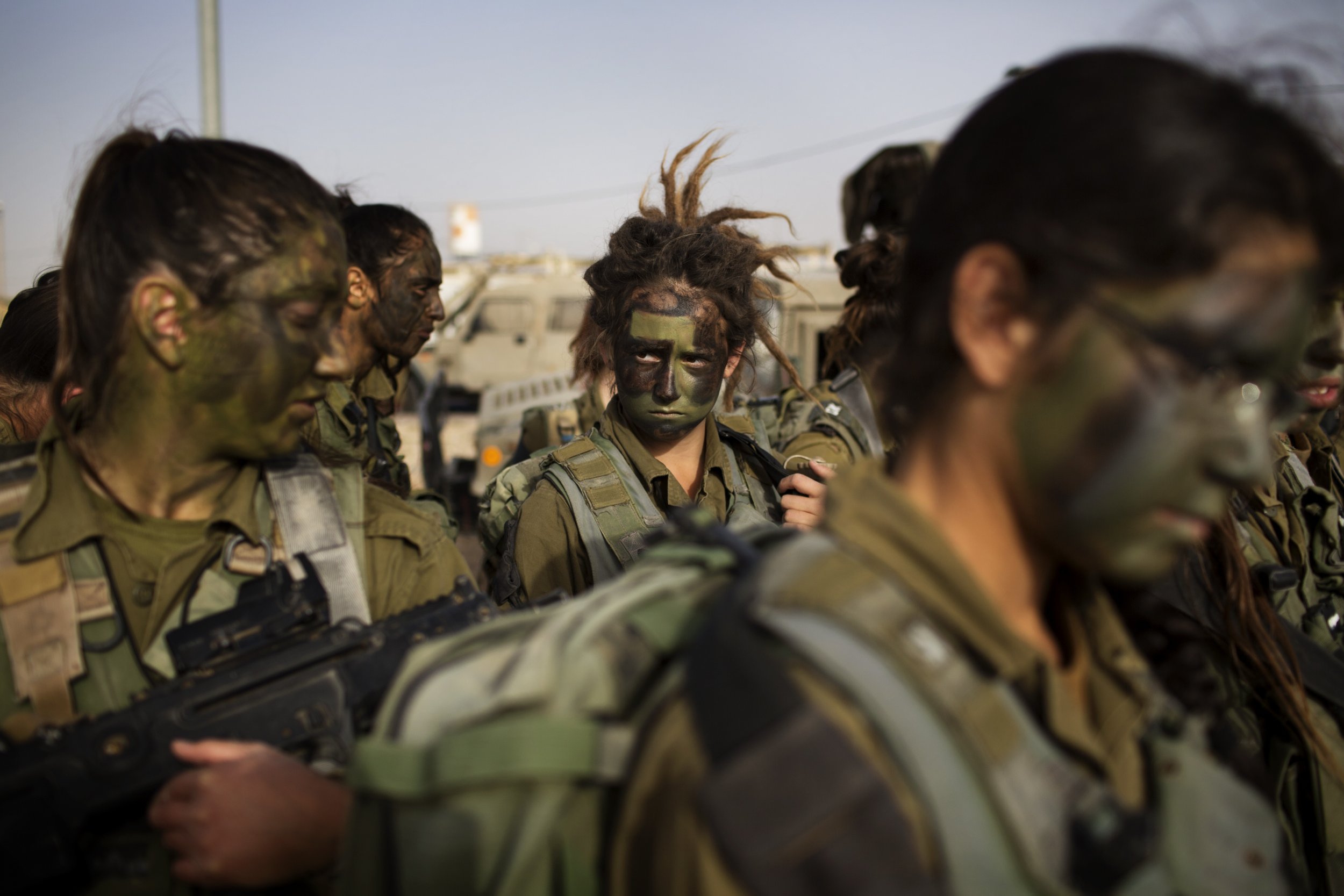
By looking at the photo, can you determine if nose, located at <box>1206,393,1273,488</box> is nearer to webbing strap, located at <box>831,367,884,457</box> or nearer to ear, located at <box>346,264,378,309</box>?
webbing strap, located at <box>831,367,884,457</box>

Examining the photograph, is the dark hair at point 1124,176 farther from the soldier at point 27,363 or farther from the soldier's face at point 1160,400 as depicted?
the soldier at point 27,363

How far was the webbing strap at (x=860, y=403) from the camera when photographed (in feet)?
13.3

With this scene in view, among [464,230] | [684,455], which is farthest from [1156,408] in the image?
[464,230]

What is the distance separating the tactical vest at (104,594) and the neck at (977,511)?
1.10m

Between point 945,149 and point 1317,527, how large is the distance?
7.75ft

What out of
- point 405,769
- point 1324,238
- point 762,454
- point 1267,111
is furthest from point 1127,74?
point 762,454

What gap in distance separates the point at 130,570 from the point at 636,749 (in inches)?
47.8

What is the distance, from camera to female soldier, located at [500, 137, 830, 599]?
2.83 meters

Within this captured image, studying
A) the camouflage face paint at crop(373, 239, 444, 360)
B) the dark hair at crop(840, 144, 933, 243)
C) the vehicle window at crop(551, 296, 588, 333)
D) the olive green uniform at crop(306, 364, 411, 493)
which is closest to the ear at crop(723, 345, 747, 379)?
the olive green uniform at crop(306, 364, 411, 493)

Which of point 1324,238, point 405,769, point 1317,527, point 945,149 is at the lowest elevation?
point 1317,527

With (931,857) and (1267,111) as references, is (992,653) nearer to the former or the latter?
(931,857)

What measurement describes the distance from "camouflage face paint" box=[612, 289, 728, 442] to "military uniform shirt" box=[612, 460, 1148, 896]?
1.81m

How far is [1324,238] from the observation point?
1.08 metres

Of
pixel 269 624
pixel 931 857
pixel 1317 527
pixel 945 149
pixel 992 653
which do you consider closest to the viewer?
pixel 931 857
